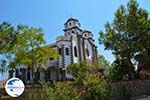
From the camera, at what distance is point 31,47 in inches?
1367

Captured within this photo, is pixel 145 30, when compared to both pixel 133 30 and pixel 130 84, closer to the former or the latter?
pixel 133 30

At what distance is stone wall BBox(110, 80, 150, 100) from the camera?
79.4 ft

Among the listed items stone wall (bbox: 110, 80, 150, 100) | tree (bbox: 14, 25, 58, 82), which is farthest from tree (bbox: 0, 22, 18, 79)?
stone wall (bbox: 110, 80, 150, 100)

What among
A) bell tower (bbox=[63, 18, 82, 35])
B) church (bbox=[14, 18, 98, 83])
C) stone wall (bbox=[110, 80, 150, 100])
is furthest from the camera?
bell tower (bbox=[63, 18, 82, 35])

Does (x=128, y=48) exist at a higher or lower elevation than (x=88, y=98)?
higher

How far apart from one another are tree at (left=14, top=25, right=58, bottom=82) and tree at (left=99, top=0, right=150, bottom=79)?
25.3 feet

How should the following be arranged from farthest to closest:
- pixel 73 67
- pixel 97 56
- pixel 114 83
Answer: pixel 97 56 → pixel 73 67 → pixel 114 83

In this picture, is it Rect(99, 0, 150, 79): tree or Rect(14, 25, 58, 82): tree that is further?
Rect(14, 25, 58, 82): tree

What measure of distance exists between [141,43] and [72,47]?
58.0 feet

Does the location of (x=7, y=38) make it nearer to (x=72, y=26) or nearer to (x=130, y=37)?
(x=130, y=37)

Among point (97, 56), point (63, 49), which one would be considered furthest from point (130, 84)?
point (97, 56)

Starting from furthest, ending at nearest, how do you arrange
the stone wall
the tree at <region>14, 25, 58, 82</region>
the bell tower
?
1. the bell tower
2. the tree at <region>14, 25, 58, 82</region>
3. the stone wall

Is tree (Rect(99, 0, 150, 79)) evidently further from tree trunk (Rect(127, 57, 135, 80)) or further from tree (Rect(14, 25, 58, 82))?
tree (Rect(14, 25, 58, 82))

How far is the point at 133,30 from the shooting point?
2941 cm
